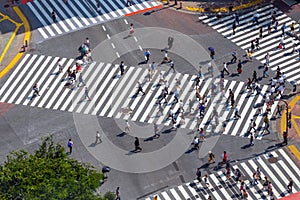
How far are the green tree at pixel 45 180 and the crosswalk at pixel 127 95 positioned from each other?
85.3 feet

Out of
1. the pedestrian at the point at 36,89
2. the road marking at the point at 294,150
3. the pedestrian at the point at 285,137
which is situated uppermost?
the pedestrian at the point at 36,89

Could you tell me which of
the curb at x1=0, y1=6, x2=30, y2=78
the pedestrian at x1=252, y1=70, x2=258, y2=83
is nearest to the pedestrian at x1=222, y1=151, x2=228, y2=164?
the pedestrian at x1=252, y1=70, x2=258, y2=83

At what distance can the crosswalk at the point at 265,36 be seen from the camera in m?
107

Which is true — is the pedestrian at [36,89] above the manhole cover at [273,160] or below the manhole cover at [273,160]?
above

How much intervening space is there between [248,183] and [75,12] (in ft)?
124

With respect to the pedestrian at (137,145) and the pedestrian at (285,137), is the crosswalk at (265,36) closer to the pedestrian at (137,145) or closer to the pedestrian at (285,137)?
the pedestrian at (285,137)

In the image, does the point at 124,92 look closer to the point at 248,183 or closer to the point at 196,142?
the point at 196,142

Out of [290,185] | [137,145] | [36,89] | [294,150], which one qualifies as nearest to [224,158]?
[290,185]

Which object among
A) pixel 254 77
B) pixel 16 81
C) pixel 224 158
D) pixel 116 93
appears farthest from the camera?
pixel 16 81

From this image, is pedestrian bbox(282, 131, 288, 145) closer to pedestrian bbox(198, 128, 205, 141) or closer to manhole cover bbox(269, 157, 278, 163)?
manhole cover bbox(269, 157, 278, 163)

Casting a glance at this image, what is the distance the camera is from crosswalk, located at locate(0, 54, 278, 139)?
9969 centimetres

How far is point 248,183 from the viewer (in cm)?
9200

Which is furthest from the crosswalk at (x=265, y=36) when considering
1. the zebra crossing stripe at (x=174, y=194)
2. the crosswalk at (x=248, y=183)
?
the zebra crossing stripe at (x=174, y=194)

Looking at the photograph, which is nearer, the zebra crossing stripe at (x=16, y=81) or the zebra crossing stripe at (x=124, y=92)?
the zebra crossing stripe at (x=124, y=92)
